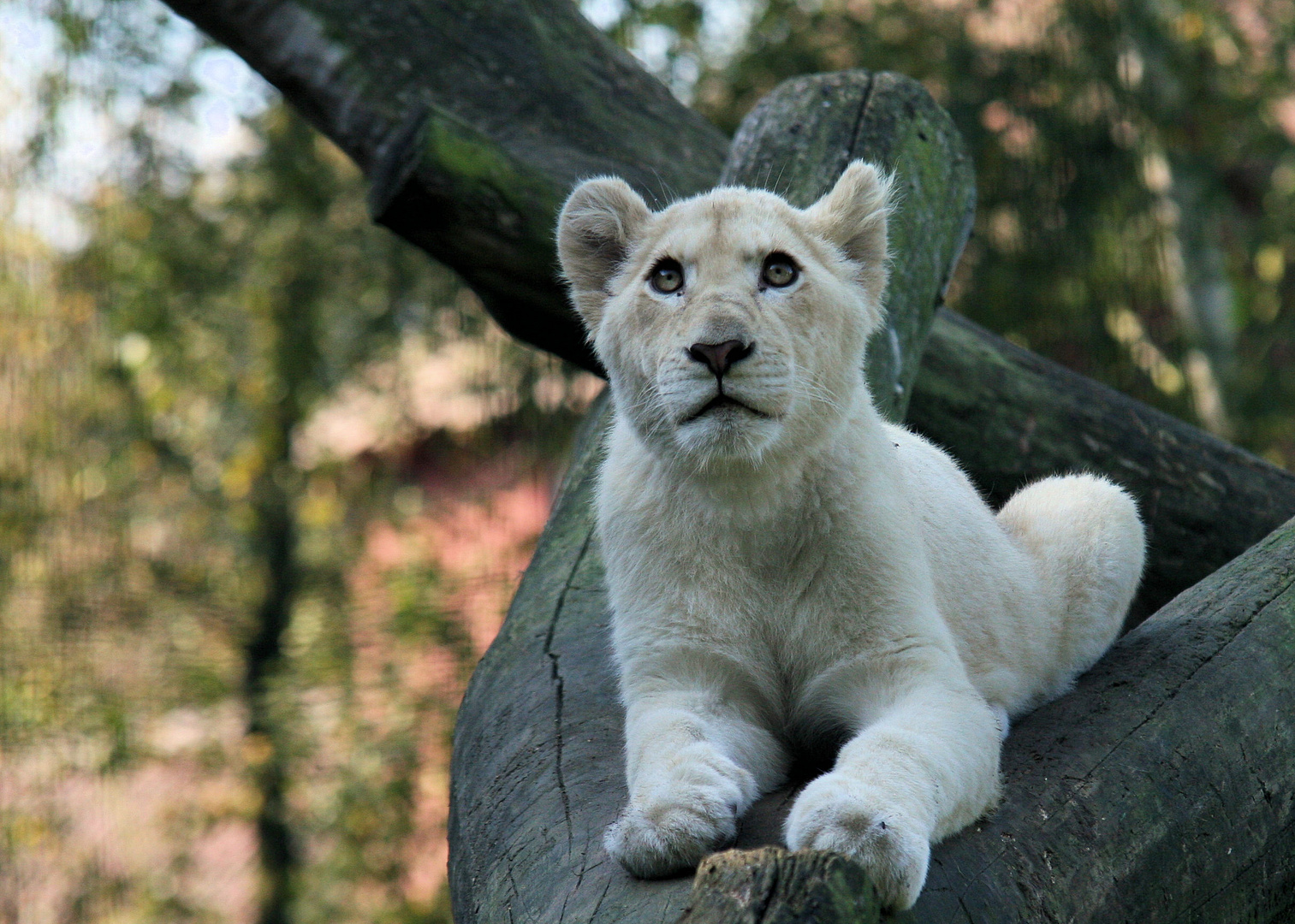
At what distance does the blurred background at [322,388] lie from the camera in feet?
30.9

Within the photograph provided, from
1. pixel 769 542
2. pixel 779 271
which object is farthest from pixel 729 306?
pixel 769 542

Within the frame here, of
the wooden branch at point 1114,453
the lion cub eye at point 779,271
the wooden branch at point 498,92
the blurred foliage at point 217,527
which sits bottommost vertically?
the blurred foliage at point 217,527

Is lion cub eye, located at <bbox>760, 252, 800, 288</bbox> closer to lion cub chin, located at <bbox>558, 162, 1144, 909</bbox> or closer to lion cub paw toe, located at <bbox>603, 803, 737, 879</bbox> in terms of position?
lion cub chin, located at <bbox>558, 162, 1144, 909</bbox>

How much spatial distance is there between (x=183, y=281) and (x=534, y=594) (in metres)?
7.82

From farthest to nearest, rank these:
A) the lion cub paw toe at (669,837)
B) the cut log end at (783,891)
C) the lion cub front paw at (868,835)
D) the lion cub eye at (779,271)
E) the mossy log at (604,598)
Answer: the lion cub eye at (779,271)
the mossy log at (604,598)
the lion cub paw toe at (669,837)
the lion cub front paw at (868,835)
the cut log end at (783,891)

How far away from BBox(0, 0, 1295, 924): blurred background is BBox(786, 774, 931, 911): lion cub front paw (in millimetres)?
6511

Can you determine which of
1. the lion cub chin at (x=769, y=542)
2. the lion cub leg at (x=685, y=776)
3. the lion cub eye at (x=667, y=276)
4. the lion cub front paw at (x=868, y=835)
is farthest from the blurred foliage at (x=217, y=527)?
the lion cub front paw at (x=868, y=835)

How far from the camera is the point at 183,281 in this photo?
1116 centimetres

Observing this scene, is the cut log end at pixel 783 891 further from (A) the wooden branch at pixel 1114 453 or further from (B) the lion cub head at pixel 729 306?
(A) the wooden branch at pixel 1114 453

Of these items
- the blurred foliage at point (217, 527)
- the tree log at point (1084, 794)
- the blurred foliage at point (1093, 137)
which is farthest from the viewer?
the blurred foliage at point (217, 527)

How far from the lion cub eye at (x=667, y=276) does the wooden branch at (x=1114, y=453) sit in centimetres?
261

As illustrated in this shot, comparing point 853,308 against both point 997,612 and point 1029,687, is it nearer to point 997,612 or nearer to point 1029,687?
point 997,612

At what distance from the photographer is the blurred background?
371 inches

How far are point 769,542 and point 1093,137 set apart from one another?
712 cm
